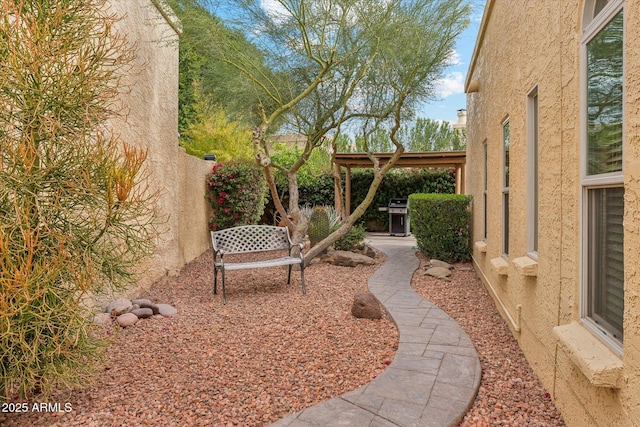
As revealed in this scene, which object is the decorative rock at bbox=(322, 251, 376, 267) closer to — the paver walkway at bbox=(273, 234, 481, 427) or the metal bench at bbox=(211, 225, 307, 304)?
the metal bench at bbox=(211, 225, 307, 304)

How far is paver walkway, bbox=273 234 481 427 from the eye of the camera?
2.42 metres

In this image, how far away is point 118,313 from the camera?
175 inches

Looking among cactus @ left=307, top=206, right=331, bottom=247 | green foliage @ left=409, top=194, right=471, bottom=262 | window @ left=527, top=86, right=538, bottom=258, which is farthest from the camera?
cactus @ left=307, top=206, right=331, bottom=247

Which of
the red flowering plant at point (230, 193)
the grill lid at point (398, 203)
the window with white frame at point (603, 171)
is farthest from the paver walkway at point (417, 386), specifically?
the grill lid at point (398, 203)

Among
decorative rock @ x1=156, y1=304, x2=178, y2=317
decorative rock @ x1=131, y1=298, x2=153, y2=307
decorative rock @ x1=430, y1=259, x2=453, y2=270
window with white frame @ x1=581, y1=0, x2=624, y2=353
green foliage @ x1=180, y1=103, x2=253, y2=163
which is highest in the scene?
green foliage @ x1=180, y1=103, x2=253, y2=163

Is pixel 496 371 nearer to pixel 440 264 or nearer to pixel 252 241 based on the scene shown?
pixel 252 241

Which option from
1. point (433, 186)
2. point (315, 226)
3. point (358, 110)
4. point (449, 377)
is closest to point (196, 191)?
point (315, 226)

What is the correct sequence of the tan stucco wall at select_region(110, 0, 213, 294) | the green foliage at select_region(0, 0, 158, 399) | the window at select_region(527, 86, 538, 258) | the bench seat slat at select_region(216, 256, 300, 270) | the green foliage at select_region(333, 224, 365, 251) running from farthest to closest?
the green foliage at select_region(333, 224, 365, 251)
the bench seat slat at select_region(216, 256, 300, 270)
the tan stucco wall at select_region(110, 0, 213, 294)
the window at select_region(527, 86, 538, 258)
the green foliage at select_region(0, 0, 158, 399)

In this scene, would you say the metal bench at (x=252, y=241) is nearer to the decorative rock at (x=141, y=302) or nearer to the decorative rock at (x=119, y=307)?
the decorative rock at (x=141, y=302)

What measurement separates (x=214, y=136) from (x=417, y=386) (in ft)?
43.7

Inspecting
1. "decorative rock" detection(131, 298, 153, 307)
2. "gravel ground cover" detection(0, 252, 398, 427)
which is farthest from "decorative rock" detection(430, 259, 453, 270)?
"decorative rock" detection(131, 298, 153, 307)

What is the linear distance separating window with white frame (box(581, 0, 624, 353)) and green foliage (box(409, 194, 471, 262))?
5826mm

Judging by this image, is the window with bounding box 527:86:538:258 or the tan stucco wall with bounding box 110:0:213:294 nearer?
the window with bounding box 527:86:538:258

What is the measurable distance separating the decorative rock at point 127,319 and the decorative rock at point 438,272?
4.47m
